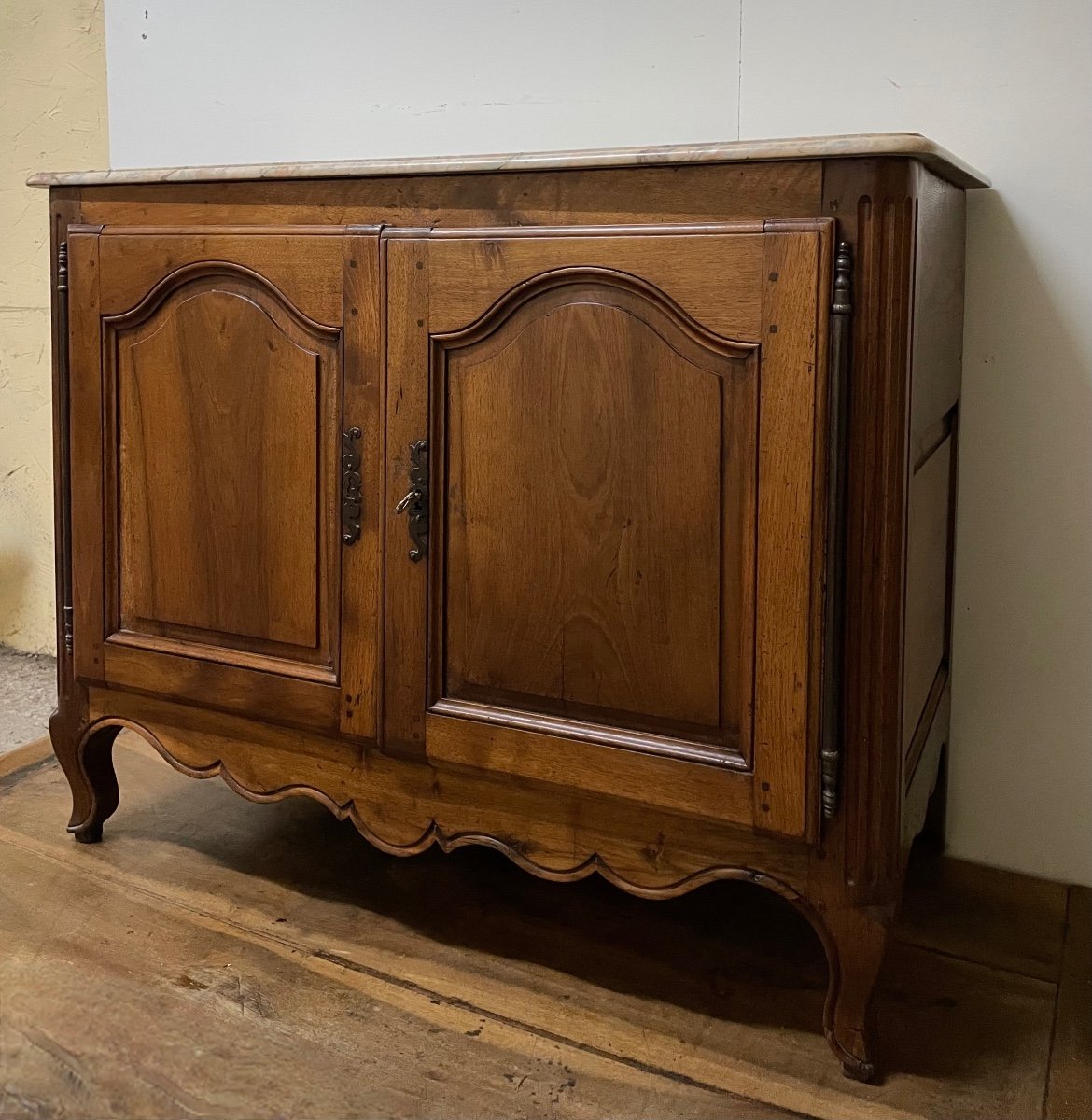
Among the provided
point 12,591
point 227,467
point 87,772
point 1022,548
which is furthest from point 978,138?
point 12,591

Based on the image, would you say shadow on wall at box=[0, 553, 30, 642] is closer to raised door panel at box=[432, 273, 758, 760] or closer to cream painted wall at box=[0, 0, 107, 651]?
cream painted wall at box=[0, 0, 107, 651]

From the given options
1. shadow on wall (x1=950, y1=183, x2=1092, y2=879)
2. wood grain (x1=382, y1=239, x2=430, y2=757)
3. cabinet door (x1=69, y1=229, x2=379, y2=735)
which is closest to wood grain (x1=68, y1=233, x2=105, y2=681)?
cabinet door (x1=69, y1=229, x2=379, y2=735)

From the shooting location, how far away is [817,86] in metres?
1.65

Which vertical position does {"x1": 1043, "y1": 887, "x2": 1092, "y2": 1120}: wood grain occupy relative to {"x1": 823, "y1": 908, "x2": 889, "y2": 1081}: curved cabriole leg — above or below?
below

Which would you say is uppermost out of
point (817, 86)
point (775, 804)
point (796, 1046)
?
point (817, 86)

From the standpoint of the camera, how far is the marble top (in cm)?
114

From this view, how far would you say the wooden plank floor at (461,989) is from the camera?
127 cm

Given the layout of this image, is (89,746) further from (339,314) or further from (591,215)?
(591,215)

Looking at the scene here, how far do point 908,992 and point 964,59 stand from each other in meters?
1.18

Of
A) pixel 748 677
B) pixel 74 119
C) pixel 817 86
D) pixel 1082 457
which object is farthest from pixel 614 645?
pixel 74 119

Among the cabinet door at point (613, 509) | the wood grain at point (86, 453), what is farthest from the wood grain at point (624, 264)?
the wood grain at point (86, 453)

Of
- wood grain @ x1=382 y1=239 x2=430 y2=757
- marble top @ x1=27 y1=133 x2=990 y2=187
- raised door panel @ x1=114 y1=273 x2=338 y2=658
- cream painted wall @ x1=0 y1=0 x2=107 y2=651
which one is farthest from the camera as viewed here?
cream painted wall @ x1=0 y1=0 x2=107 y2=651

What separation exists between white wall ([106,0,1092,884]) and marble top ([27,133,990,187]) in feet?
0.39

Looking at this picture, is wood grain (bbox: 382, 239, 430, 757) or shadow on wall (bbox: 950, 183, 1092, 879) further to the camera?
shadow on wall (bbox: 950, 183, 1092, 879)
